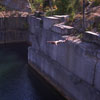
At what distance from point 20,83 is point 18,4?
28.3 meters

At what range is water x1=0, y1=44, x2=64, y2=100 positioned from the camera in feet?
66.6

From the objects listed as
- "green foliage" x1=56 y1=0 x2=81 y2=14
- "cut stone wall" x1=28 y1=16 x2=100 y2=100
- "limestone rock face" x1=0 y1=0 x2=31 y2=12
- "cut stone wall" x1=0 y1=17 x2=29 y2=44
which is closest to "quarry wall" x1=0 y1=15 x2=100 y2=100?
"cut stone wall" x1=28 y1=16 x2=100 y2=100

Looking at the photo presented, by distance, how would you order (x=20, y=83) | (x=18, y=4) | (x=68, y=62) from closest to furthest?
(x=68, y=62)
(x=20, y=83)
(x=18, y=4)

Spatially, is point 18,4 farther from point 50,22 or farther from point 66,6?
point 50,22

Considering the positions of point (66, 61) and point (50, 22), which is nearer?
point (66, 61)

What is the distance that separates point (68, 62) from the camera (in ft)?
63.1

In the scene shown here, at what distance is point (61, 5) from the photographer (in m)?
27.5

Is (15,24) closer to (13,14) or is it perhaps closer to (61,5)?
(13,14)

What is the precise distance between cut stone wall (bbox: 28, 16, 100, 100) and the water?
1193mm

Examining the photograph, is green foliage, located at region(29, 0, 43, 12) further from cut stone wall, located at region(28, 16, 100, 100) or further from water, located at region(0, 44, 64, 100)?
cut stone wall, located at region(28, 16, 100, 100)

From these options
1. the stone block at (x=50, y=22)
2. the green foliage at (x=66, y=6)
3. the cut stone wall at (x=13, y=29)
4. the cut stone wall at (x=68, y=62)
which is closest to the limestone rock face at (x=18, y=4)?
the cut stone wall at (x=13, y=29)

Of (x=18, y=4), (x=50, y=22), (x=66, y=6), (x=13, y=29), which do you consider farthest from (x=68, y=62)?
(x=18, y=4)

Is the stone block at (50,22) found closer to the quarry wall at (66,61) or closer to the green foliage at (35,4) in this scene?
the quarry wall at (66,61)

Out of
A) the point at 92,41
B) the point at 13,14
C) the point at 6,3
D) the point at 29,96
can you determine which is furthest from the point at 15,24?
the point at 92,41
